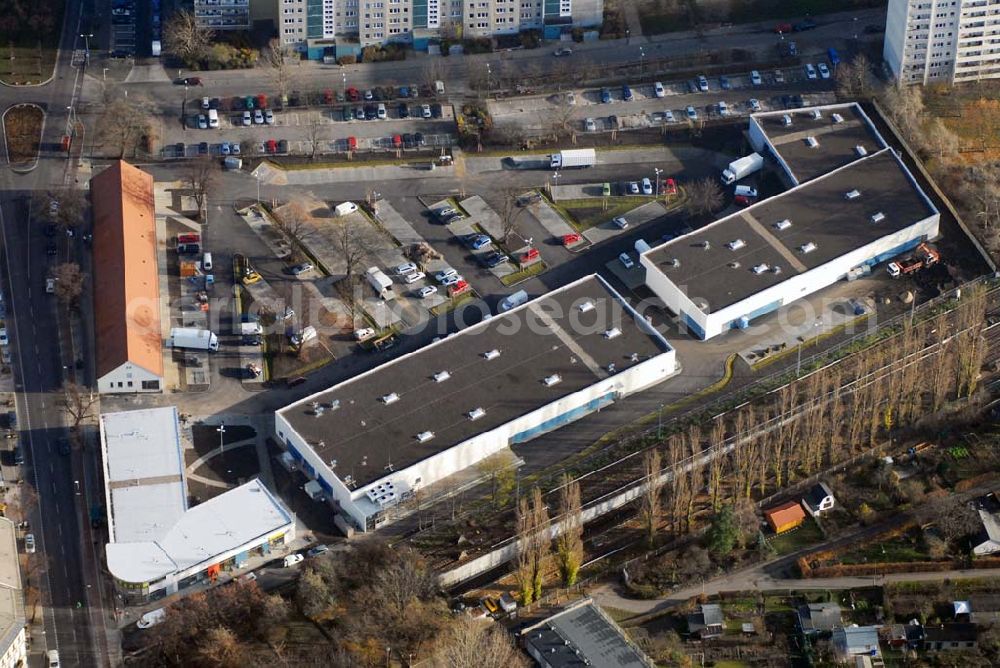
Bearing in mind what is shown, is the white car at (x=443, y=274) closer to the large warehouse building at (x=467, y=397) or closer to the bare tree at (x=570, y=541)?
the large warehouse building at (x=467, y=397)

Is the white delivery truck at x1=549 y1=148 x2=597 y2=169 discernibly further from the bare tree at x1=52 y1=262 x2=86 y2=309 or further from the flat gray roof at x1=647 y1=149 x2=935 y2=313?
the bare tree at x1=52 y1=262 x2=86 y2=309

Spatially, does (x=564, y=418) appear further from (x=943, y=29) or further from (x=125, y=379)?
(x=943, y=29)

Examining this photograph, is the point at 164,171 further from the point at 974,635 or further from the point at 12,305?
the point at 974,635

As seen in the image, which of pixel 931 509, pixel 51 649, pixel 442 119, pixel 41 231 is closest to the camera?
pixel 51 649

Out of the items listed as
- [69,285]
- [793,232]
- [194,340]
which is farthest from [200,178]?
[793,232]

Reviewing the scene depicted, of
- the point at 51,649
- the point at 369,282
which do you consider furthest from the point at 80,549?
the point at 369,282

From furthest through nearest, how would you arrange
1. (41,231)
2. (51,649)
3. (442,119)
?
(442,119), (41,231), (51,649)
